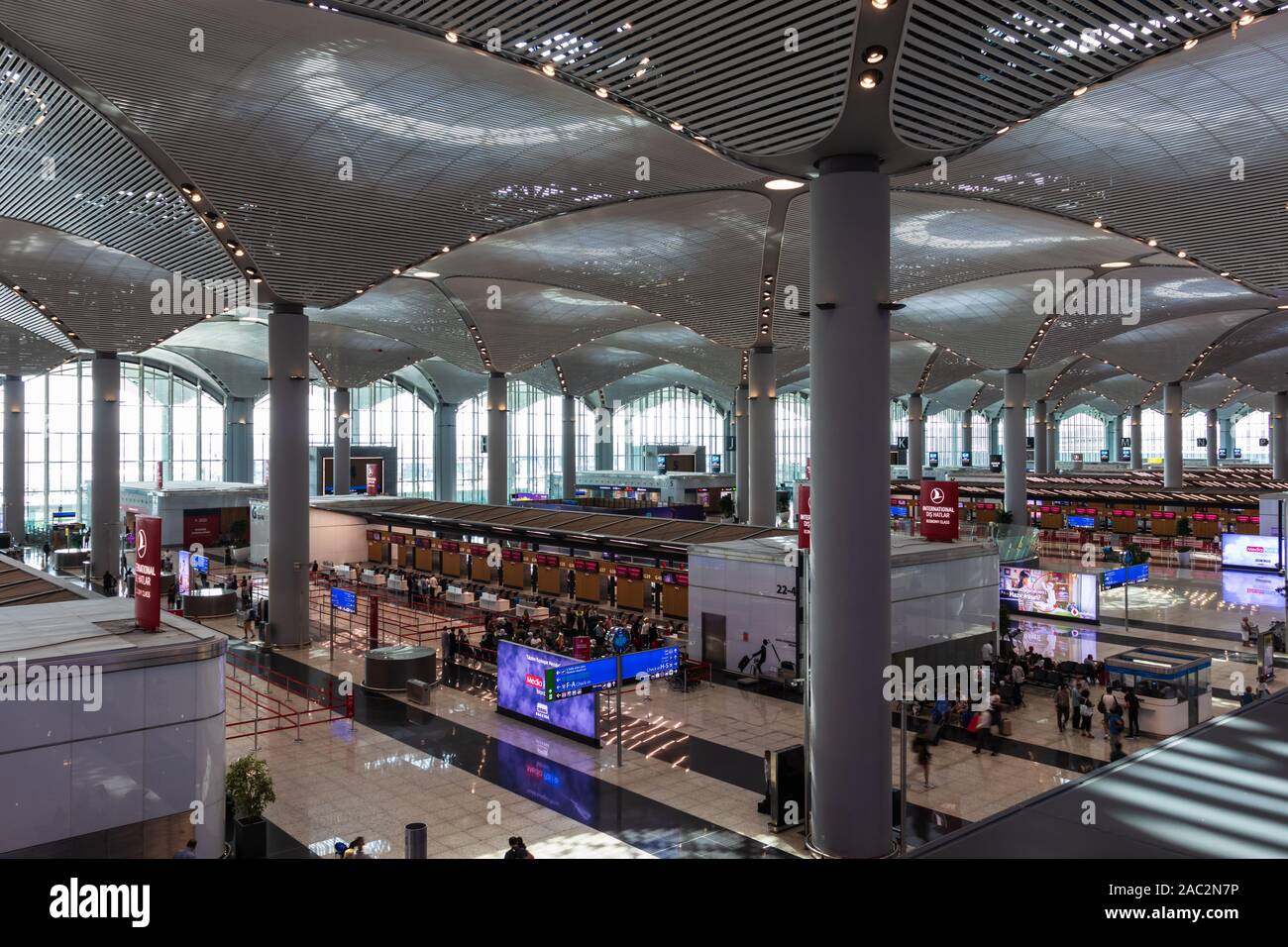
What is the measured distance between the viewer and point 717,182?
2092 cm

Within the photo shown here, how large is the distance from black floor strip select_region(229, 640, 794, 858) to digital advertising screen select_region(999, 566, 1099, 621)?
16430mm

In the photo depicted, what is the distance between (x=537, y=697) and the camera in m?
16.4

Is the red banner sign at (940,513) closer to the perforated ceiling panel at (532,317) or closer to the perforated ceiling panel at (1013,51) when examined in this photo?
the perforated ceiling panel at (1013,51)

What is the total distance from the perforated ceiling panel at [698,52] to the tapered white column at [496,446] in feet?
106

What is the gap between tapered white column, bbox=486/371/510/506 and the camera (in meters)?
42.7

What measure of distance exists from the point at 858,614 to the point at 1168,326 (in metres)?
45.1

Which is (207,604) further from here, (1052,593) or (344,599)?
(1052,593)

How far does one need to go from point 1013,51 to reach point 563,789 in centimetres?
1056

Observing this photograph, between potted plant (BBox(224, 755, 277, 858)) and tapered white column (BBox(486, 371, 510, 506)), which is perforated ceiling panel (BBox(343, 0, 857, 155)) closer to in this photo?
potted plant (BBox(224, 755, 277, 858))

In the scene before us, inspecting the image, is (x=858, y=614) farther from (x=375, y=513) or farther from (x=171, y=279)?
(x=375, y=513)

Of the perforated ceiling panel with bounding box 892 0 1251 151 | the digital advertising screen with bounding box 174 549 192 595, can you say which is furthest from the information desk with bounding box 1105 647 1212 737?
the digital advertising screen with bounding box 174 549 192 595

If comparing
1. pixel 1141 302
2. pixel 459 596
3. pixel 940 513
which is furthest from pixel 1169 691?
pixel 1141 302

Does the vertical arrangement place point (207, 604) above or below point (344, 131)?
below

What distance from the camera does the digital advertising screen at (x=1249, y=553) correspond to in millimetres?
33781
